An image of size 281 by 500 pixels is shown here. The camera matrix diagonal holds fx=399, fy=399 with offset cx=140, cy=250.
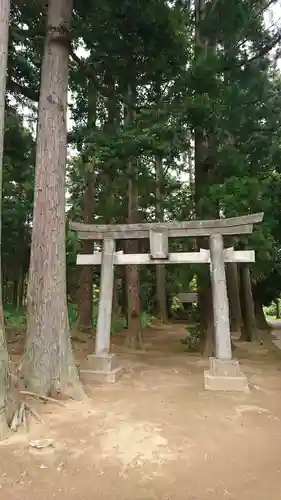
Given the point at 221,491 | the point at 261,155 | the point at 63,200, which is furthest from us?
the point at 261,155

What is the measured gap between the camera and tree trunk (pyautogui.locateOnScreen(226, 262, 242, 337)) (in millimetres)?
13031

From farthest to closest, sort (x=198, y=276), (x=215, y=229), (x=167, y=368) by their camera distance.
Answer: (x=198, y=276) → (x=167, y=368) → (x=215, y=229)

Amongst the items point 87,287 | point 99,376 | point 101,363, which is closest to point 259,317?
point 87,287

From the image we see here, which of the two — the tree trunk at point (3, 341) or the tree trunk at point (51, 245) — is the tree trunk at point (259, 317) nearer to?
the tree trunk at point (51, 245)

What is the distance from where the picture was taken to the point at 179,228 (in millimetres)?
7418

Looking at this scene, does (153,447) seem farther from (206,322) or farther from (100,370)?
(206,322)

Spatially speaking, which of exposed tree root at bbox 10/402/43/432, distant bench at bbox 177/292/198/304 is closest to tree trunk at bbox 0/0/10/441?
exposed tree root at bbox 10/402/43/432

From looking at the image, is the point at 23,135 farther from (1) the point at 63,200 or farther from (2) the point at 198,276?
(2) the point at 198,276

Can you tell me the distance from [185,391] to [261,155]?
5.93 meters

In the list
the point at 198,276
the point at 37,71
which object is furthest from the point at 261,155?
the point at 37,71

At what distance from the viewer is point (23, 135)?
8.35 meters

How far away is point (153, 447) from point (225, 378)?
272 centimetres

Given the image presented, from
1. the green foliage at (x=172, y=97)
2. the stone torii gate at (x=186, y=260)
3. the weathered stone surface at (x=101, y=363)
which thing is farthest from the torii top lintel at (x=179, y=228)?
the weathered stone surface at (x=101, y=363)

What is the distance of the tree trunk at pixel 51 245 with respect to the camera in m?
5.61
